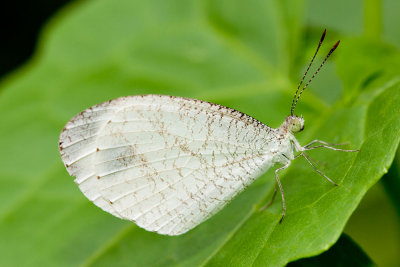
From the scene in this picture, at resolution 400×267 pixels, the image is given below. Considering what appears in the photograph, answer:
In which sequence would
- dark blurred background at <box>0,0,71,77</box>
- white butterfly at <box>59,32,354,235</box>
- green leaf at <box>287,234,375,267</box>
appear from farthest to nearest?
dark blurred background at <box>0,0,71,77</box>, white butterfly at <box>59,32,354,235</box>, green leaf at <box>287,234,375,267</box>

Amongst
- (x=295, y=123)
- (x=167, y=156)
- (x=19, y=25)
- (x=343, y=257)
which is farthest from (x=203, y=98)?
(x=19, y=25)

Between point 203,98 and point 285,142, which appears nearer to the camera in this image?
point 285,142

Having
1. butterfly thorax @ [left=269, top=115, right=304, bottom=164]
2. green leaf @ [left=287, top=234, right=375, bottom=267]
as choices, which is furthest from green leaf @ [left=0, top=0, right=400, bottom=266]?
green leaf @ [left=287, top=234, right=375, bottom=267]

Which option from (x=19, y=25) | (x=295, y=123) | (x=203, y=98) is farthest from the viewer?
(x=19, y=25)

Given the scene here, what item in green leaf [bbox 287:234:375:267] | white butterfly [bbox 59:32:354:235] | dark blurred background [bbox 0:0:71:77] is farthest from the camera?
dark blurred background [bbox 0:0:71:77]

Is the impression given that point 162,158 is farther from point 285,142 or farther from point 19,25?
point 19,25

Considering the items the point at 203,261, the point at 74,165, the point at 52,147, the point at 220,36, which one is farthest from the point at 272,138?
the point at 52,147

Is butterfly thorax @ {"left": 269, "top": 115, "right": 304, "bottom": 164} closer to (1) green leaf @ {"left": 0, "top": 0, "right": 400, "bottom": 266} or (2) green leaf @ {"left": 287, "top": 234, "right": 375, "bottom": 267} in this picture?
(1) green leaf @ {"left": 0, "top": 0, "right": 400, "bottom": 266}

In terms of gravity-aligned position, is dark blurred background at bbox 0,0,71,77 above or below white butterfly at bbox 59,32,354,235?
above
